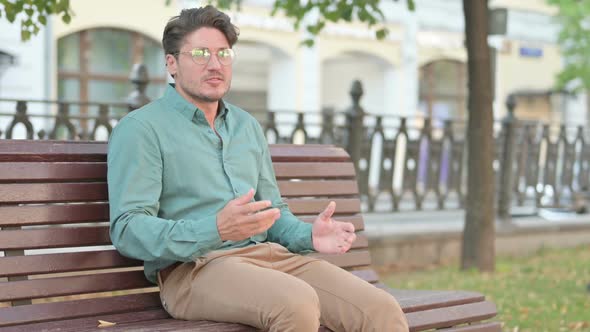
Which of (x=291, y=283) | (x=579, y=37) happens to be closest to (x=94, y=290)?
(x=291, y=283)

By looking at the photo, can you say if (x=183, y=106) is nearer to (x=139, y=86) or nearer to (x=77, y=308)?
(x=77, y=308)

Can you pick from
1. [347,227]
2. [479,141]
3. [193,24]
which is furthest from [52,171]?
[479,141]

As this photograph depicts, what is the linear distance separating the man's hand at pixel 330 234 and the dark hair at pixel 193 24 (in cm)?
75

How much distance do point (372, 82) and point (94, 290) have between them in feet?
82.3

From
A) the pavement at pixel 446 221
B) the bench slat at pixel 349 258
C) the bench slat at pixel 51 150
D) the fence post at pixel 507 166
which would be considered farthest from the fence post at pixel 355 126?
the bench slat at pixel 51 150

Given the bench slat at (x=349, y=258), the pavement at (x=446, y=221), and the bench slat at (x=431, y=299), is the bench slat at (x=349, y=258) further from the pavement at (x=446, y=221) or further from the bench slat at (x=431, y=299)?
the pavement at (x=446, y=221)

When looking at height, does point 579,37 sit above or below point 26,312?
above

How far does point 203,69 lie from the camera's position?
152 inches

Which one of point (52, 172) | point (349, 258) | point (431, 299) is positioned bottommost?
point (431, 299)

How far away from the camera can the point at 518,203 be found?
500 inches

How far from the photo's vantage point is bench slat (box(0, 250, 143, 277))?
3756 mm

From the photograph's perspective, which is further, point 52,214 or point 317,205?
point 317,205

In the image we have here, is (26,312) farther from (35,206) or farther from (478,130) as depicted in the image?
(478,130)

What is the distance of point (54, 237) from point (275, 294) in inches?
36.9
